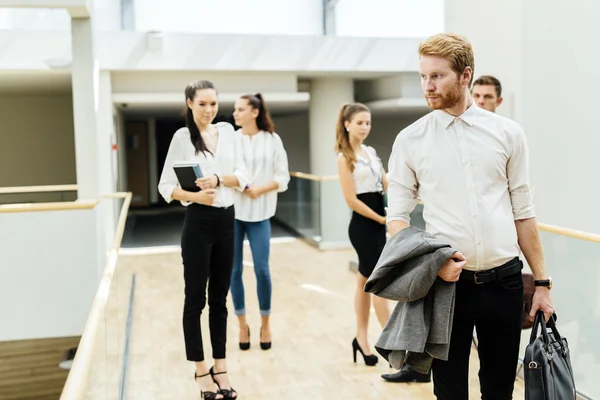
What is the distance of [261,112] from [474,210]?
2820mm

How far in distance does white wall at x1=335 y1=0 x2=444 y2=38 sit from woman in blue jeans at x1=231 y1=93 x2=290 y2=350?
7949 millimetres

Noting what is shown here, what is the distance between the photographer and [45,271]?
618 cm

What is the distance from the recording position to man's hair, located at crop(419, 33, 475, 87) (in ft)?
6.75

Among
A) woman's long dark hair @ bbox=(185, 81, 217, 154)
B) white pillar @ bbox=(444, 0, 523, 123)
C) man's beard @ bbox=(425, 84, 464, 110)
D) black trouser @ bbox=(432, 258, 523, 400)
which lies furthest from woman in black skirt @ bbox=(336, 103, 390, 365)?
man's beard @ bbox=(425, 84, 464, 110)

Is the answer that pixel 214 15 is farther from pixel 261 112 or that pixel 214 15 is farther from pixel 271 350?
Result: pixel 271 350

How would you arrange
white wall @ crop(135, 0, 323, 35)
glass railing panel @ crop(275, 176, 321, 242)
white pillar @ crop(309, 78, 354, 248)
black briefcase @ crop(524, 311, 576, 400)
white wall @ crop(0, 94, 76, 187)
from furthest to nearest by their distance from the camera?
white wall @ crop(0, 94, 76, 187) < white wall @ crop(135, 0, 323, 35) < white pillar @ crop(309, 78, 354, 248) < glass railing panel @ crop(275, 176, 321, 242) < black briefcase @ crop(524, 311, 576, 400)

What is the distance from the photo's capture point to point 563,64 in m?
5.04

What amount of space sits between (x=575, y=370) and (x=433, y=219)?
1975 millimetres

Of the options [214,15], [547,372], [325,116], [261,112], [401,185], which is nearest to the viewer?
[547,372]

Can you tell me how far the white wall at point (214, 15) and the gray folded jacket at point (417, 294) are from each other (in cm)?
1208

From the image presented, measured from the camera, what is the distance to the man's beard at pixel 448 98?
2109 mm

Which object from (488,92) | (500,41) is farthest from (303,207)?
(488,92)

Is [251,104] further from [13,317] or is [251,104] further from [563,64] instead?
[13,317]

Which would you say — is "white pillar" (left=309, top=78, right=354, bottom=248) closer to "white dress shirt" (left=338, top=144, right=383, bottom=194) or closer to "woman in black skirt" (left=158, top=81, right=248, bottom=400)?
"white dress shirt" (left=338, top=144, right=383, bottom=194)
